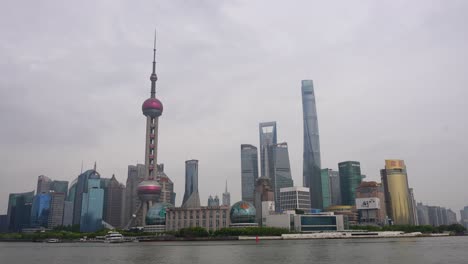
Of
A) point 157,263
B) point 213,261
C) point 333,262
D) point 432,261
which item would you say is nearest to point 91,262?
point 157,263

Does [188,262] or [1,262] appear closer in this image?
[188,262]

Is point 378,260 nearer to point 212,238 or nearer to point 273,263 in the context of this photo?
point 273,263

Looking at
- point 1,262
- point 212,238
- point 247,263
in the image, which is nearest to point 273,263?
point 247,263

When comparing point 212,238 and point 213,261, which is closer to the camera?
point 213,261

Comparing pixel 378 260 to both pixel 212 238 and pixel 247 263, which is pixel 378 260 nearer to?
pixel 247 263

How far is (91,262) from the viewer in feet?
271

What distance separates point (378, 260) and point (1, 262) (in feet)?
235

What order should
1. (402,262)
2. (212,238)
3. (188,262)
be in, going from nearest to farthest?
(402,262)
(188,262)
(212,238)

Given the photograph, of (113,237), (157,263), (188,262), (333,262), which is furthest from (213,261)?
(113,237)

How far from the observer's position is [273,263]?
72875 mm

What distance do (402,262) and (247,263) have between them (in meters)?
26.0

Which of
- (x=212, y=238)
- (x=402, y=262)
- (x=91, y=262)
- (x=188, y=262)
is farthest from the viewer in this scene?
(x=212, y=238)

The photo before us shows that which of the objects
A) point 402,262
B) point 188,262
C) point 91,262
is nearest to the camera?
point 402,262

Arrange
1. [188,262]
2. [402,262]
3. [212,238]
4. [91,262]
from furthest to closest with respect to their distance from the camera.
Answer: [212,238]
[91,262]
[188,262]
[402,262]
